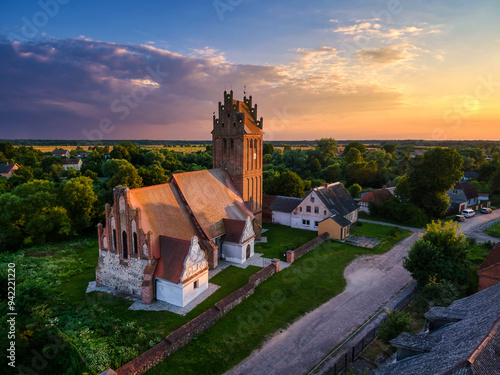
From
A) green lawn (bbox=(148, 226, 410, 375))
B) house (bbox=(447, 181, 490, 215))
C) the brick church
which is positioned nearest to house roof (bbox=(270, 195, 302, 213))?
the brick church

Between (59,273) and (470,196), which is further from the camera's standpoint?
(470,196)

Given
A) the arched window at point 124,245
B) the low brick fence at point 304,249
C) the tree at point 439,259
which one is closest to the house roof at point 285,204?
the low brick fence at point 304,249


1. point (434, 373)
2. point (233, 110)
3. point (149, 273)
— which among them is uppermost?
point (233, 110)

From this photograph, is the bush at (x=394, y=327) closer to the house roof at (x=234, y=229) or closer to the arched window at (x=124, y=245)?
the house roof at (x=234, y=229)

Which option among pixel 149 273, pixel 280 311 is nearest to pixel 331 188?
pixel 280 311

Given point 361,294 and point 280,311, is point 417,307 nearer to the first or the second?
point 361,294

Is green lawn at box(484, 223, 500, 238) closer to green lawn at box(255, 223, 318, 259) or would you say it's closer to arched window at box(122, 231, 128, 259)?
green lawn at box(255, 223, 318, 259)
